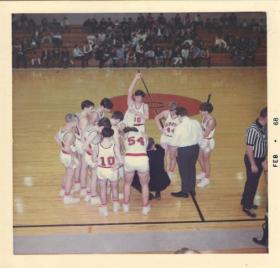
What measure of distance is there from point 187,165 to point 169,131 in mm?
334

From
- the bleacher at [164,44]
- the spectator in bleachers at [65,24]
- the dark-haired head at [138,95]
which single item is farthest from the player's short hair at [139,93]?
the spectator in bleachers at [65,24]

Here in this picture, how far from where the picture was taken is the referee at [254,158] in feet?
13.1

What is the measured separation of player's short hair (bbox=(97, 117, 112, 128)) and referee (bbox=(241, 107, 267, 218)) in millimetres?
1107

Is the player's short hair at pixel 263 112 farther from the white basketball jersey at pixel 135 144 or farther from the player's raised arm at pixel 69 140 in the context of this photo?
the player's raised arm at pixel 69 140

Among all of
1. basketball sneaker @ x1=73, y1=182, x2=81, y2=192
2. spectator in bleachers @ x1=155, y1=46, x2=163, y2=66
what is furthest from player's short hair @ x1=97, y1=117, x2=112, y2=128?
→ spectator in bleachers @ x1=155, y1=46, x2=163, y2=66

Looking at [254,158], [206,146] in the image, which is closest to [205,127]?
[206,146]

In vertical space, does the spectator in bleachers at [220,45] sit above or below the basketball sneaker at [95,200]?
above

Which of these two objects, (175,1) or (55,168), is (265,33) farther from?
(55,168)

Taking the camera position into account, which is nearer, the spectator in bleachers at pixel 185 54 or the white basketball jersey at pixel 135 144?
the white basketball jersey at pixel 135 144

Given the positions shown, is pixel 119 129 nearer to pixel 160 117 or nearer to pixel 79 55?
pixel 160 117

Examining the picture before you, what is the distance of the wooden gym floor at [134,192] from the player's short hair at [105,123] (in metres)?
0.40

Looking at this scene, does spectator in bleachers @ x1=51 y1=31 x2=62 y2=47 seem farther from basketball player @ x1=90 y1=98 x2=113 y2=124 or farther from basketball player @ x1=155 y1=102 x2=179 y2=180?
basketball player @ x1=155 y1=102 x2=179 y2=180

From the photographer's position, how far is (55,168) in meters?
4.39

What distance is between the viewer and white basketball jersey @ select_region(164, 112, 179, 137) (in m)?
4.59
